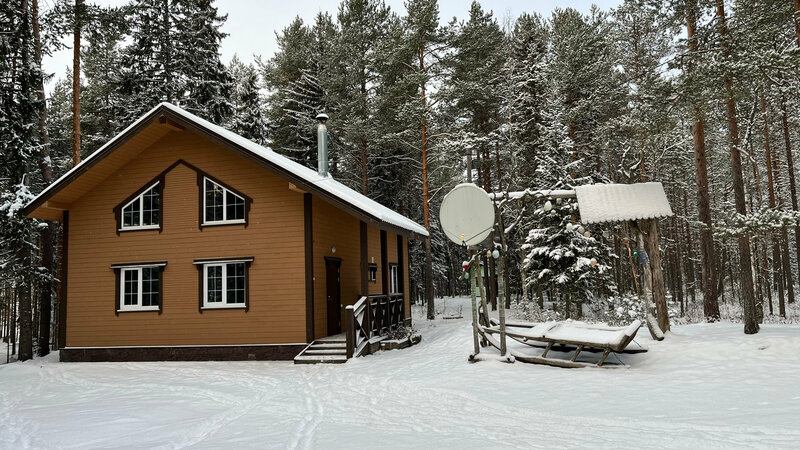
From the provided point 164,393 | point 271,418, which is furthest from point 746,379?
point 164,393

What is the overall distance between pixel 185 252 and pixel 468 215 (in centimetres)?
796

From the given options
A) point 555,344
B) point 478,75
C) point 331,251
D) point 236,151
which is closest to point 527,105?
point 478,75

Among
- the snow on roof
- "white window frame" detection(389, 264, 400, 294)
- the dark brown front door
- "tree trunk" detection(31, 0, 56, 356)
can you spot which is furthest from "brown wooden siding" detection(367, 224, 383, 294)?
"tree trunk" detection(31, 0, 56, 356)

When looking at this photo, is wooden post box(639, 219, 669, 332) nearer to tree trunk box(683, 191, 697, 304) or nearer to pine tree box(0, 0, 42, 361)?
pine tree box(0, 0, 42, 361)

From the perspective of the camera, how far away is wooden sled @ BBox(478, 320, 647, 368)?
882 cm

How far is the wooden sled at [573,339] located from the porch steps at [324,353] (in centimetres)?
357

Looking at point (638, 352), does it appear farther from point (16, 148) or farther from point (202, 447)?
point (16, 148)

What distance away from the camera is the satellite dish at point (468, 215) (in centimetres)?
1020

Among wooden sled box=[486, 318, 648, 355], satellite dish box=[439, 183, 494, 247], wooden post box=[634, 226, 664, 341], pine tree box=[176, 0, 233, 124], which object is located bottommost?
Result: wooden sled box=[486, 318, 648, 355]

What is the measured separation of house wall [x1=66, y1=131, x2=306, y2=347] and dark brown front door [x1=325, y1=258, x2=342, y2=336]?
1.44 meters

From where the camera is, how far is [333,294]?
14.6m

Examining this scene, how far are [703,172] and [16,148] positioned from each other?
64.9ft

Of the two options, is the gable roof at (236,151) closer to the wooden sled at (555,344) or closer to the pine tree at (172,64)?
the wooden sled at (555,344)

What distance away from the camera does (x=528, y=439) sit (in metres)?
5.49
